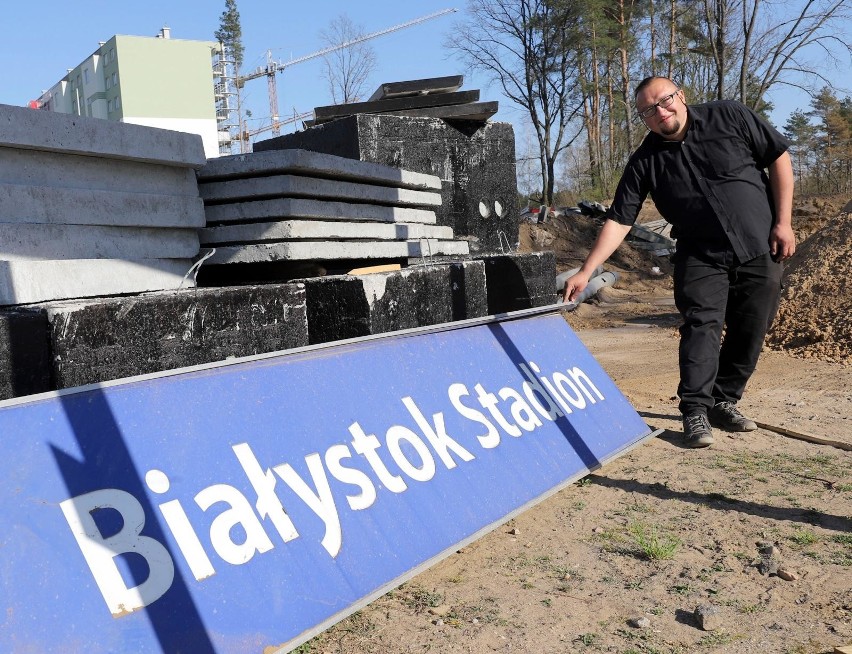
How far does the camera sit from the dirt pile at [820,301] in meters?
7.95

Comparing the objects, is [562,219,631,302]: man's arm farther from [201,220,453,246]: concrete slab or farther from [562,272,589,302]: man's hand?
[201,220,453,246]: concrete slab

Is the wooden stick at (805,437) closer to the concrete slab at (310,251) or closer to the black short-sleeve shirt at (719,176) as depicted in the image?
the black short-sleeve shirt at (719,176)

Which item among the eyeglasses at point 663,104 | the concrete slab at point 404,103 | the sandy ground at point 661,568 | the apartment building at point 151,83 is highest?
the apartment building at point 151,83

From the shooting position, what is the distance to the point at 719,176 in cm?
468

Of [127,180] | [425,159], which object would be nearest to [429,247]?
[425,159]

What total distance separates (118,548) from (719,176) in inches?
149

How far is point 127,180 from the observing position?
12.2 feet

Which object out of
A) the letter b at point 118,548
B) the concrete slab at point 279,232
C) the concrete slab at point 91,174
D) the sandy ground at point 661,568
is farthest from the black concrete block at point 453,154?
the letter b at point 118,548

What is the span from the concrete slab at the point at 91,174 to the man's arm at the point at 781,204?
3092 millimetres

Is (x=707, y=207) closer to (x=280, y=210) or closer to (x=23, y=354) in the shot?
(x=280, y=210)

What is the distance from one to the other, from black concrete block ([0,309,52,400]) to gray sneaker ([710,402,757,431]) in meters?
3.77

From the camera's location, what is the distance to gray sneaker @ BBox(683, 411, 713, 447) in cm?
455

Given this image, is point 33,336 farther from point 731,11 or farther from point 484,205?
point 731,11

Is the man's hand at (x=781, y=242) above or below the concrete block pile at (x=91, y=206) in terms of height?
below
